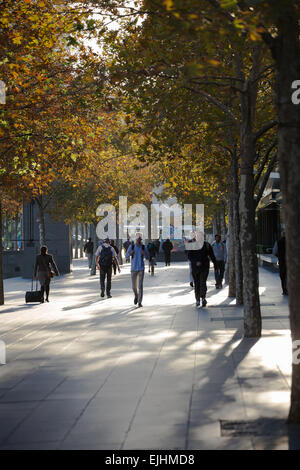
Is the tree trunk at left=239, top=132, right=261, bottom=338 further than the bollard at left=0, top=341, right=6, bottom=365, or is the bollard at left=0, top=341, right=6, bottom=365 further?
the tree trunk at left=239, top=132, right=261, bottom=338

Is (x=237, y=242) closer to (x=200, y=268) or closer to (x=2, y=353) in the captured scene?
(x=200, y=268)

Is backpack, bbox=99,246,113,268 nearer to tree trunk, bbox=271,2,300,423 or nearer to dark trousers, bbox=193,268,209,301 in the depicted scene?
dark trousers, bbox=193,268,209,301

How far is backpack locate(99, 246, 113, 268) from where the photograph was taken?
21.0 m

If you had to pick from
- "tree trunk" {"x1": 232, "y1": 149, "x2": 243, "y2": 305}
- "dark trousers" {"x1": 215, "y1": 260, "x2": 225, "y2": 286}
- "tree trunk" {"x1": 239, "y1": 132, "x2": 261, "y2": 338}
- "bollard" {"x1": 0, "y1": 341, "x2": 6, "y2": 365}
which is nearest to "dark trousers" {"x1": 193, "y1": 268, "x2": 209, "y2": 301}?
"tree trunk" {"x1": 232, "y1": 149, "x2": 243, "y2": 305}

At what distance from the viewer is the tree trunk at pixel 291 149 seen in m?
6.34

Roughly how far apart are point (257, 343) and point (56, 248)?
29.3 m

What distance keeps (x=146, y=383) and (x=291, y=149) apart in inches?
132

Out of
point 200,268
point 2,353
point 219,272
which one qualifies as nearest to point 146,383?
point 2,353

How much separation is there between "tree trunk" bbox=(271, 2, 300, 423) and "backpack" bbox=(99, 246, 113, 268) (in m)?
14.7

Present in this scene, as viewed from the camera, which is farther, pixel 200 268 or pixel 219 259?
pixel 219 259

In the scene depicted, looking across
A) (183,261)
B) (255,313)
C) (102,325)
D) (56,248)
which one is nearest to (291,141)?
(255,313)

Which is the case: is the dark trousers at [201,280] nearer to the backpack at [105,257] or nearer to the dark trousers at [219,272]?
the backpack at [105,257]

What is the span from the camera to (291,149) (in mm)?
6402

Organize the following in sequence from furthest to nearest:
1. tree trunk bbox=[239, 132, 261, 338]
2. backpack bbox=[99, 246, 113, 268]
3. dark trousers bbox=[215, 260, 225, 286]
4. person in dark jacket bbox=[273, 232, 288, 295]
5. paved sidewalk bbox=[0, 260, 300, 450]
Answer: dark trousers bbox=[215, 260, 225, 286]
backpack bbox=[99, 246, 113, 268]
person in dark jacket bbox=[273, 232, 288, 295]
tree trunk bbox=[239, 132, 261, 338]
paved sidewalk bbox=[0, 260, 300, 450]
